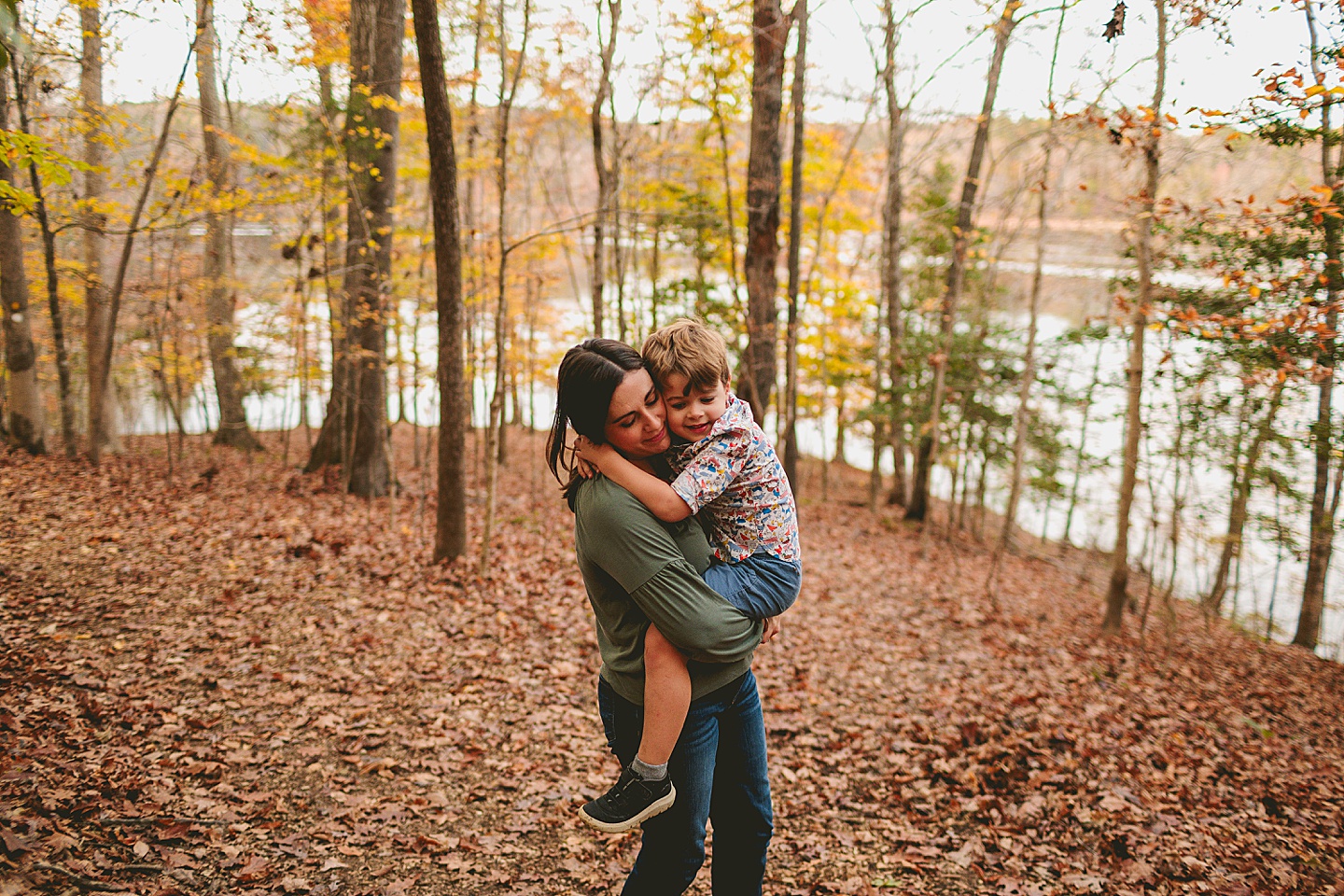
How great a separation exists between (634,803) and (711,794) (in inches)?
14.8

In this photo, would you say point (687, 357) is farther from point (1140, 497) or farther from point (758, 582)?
point (1140, 497)

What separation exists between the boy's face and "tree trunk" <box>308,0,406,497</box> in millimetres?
7645

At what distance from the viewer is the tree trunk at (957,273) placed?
1126cm

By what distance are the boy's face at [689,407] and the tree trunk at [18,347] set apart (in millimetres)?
11017

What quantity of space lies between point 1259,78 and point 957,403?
36.9 feet

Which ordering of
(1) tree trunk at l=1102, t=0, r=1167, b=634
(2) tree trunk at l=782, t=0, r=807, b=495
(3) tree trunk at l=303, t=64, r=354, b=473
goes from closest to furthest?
1. (1) tree trunk at l=1102, t=0, r=1167, b=634
2. (3) tree trunk at l=303, t=64, r=354, b=473
3. (2) tree trunk at l=782, t=0, r=807, b=495

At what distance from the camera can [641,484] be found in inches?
77.9

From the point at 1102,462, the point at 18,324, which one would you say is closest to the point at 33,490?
the point at 18,324

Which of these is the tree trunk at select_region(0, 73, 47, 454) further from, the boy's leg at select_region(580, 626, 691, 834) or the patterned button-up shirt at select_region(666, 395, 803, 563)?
the boy's leg at select_region(580, 626, 691, 834)

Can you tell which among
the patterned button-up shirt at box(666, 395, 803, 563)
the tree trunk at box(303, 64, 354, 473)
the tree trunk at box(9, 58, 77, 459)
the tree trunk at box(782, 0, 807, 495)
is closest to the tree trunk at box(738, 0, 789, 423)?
the tree trunk at box(782, 0, 807, 495)

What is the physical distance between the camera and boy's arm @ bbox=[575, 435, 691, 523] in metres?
1.98

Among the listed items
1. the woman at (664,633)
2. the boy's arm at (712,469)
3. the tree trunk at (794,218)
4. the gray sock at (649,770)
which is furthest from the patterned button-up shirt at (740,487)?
the tree trunk at (794,218)

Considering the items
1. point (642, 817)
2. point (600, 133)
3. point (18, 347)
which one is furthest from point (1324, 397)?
point (18, 347)

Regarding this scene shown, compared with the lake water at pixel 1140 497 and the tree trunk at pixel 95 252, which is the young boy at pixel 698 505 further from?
the tree trunk at pixel 95 252
